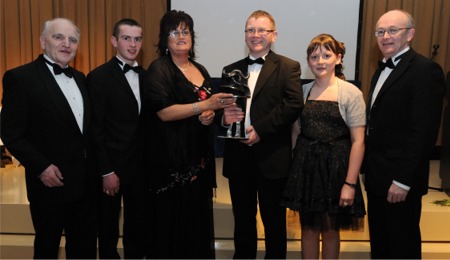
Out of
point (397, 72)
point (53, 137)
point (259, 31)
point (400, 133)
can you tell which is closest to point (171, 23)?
point (259, 31)

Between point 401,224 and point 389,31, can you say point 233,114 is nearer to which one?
point 389,31

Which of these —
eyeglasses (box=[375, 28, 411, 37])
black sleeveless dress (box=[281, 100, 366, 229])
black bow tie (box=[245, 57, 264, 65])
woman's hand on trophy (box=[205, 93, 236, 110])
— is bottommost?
black sleeveless dress (box=[281, 100, 366, 229])

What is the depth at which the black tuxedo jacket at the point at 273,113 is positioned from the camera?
2646 mm

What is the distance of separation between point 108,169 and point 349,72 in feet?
13.6

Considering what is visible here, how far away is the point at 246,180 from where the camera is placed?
2.83 metres

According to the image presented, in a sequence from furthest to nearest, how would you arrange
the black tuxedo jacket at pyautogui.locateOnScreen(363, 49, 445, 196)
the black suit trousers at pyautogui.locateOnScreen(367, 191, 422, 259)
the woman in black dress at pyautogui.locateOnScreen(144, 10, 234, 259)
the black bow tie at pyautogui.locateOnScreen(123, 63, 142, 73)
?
the black bow tie at pyautogui.locateOnScreen(123, 63, 142, 73), the woman in black dress at pyautogui.locateOnScreen(144, 10, 234, 259), the black suit trousers at pyautogui.locateOnScreen(367, 191, 422, 259), the black tuxedo jacket at pyautogui.locateOnScreen(363, 49, 445, 196)

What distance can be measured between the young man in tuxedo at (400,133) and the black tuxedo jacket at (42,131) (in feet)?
5.42

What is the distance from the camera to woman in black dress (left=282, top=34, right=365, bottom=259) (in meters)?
2.55

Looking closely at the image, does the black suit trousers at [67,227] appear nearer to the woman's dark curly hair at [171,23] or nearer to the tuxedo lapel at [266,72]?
the woman's dark curly hair at [171,23]

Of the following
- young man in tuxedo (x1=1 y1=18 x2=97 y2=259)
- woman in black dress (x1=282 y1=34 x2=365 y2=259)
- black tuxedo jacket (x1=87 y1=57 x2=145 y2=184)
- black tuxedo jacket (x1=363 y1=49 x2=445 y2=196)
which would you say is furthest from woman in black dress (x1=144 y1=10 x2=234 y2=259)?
black tuxedo jacket (x1=363 y1=49 x2=445 y2=196)

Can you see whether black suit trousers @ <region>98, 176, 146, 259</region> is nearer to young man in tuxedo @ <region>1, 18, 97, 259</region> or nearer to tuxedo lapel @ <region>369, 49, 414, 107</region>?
young man in tuxedo @ <region>1, 18, 97, 259</region>

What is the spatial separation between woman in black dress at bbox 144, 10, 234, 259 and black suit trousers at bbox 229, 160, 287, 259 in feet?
0.62

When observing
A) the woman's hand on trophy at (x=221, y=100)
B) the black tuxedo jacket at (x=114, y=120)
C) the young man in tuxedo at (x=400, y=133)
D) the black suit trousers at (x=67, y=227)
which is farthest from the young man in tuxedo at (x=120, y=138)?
the young man in tuxedo at (x=400, y=133)

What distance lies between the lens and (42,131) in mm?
2496
